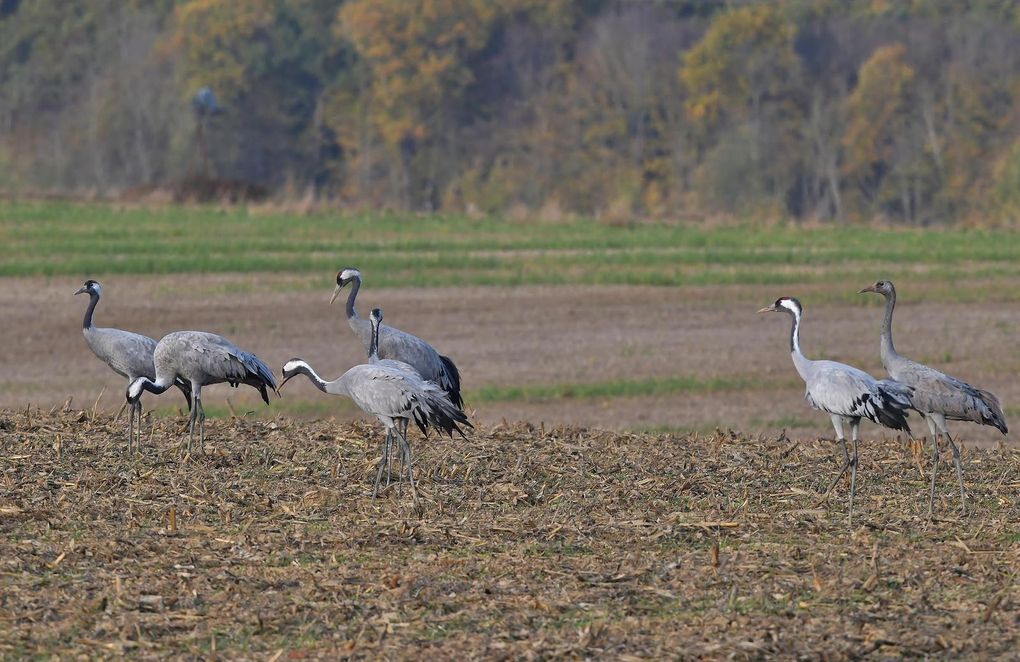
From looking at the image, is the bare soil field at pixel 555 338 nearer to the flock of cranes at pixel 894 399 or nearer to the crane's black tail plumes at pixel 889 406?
the flock of cranes at pixel 894 399

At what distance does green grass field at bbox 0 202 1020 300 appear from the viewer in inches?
979

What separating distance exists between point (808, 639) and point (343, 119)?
182ft

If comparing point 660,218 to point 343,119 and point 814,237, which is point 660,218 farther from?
point 343,119

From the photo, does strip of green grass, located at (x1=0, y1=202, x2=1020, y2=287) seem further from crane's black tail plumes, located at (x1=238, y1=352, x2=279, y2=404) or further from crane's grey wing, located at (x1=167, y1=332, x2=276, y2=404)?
crane's grey wing, located at (x1=167, y1=332, x2=276, y2=404)

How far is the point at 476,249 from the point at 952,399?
1942cm

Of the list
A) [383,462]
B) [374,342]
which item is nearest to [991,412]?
[383,462]

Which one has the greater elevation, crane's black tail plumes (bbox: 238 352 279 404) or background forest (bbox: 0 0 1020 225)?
background forest (bbox: 0 0 1020 225)

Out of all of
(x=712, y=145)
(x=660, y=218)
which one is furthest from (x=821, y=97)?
(x=660, y=218)

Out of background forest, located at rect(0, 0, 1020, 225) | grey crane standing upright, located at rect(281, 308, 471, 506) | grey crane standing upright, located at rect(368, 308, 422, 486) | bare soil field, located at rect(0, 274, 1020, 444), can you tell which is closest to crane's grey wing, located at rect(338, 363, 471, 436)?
grey crane standing upright, located at rect(281, 308, 471, 506)

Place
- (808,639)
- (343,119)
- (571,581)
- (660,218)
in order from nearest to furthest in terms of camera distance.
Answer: (808,639) → (571,581) → (660,218) → (343,119)

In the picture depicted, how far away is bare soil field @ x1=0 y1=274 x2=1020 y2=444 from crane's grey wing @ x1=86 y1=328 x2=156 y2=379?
3.24 m

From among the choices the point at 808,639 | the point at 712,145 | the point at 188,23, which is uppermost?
the point at 188,23

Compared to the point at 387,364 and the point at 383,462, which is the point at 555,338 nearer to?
the point at 387,364

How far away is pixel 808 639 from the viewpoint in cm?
686
